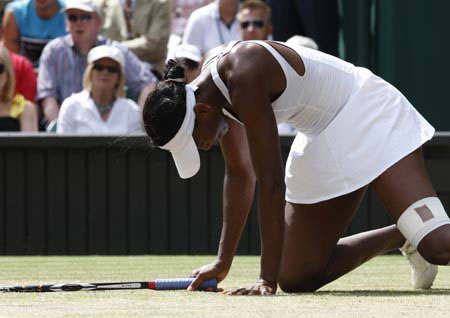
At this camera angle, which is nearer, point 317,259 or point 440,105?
point 317,259

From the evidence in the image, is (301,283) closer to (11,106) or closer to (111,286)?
(111,286)

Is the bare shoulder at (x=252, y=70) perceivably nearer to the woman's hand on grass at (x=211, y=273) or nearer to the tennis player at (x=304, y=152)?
the tennis player at (x=304, y=152)

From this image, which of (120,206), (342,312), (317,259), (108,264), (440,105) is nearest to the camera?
(342,312)

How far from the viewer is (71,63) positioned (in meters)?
10.4

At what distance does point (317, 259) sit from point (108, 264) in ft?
8.55

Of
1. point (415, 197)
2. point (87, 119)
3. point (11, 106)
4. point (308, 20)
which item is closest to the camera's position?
point (415, 197)

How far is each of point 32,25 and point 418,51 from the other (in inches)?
142

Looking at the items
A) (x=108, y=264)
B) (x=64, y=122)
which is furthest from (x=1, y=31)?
(x=108, y=264)

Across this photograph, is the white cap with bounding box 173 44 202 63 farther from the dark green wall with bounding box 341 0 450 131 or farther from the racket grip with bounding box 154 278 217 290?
the racket grip with bounding box 154 278 217 290

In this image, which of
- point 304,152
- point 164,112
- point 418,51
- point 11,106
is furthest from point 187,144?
point 418,51

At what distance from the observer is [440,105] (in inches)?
427

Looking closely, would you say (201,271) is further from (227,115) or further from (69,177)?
(69,177)

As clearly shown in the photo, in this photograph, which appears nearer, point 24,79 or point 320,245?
point 320,245

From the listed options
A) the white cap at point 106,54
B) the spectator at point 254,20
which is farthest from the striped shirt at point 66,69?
the spectator at point 254,20
